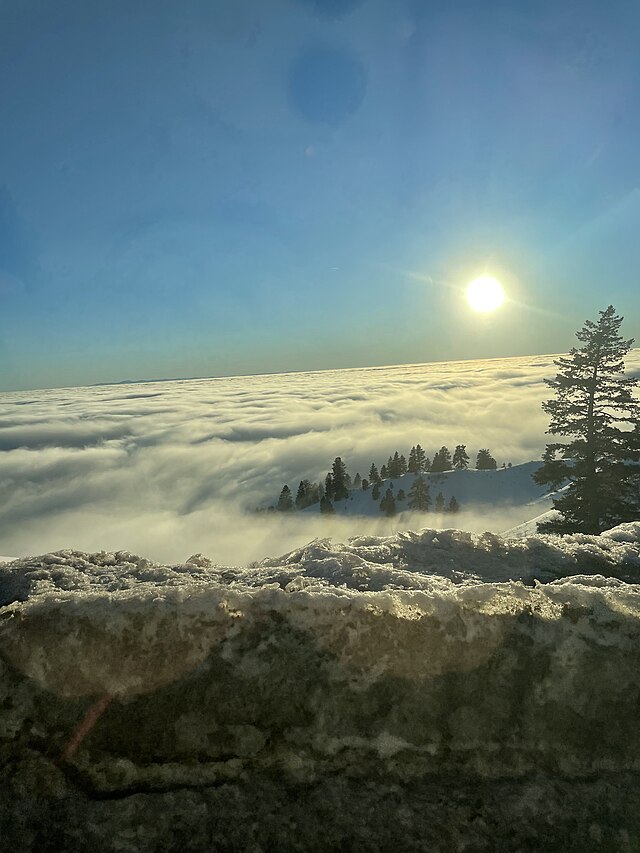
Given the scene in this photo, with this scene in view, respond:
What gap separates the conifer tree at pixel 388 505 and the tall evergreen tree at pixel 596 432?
8914 cm

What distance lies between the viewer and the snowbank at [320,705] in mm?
2570

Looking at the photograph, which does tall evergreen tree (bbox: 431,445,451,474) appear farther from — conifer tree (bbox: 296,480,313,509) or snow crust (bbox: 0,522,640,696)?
snow crust (bbox: 0,522,640,696)

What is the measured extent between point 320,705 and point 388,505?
111 m

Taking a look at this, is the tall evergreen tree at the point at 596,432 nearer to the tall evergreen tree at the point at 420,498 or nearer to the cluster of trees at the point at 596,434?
the cluster of trees at the point at 596,434

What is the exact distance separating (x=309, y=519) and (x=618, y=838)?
431 feet

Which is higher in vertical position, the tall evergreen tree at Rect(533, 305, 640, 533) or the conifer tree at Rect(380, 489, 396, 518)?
the tall evergreen tree at Rect(533, 305, 640, 533)

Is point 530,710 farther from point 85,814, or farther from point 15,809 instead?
point 15,809

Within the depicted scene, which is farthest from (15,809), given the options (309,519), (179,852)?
(309,519)

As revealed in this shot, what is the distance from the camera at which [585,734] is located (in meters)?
2.87

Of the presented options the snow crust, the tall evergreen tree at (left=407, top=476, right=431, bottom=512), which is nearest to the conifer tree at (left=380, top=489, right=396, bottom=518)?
the tall evergreen tree at (left=407, top=476, right=431, bottom=512)

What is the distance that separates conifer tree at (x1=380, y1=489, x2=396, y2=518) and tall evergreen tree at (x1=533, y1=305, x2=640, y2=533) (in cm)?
8914

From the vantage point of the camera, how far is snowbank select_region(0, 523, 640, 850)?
2.57 metres

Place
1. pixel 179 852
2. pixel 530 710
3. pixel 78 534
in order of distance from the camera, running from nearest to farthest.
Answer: pixel 179 852 < pixel 530 710 < pixel 78 534

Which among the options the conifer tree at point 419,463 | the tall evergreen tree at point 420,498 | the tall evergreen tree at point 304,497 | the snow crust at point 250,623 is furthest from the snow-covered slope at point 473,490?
the snow crust at point 250,623
